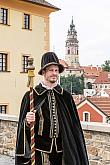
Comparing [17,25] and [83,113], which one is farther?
[83,113]

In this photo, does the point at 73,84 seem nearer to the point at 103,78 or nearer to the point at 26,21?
the point at 103,78

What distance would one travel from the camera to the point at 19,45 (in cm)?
2023

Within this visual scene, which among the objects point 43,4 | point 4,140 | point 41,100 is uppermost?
point 43,4

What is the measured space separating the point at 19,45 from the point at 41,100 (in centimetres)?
1668

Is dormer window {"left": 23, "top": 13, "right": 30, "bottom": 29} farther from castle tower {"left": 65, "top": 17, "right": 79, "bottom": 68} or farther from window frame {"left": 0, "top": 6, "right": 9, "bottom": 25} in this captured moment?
castle tower {"left": 65, "top": 17, "right": 79, "bottom": 68}

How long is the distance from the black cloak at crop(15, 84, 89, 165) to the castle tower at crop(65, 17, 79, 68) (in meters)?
128

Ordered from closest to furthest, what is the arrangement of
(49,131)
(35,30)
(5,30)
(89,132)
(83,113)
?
1. (49,131)
2. (89,132)
3. (5,30)
4. (35,30)
5. (83,113)

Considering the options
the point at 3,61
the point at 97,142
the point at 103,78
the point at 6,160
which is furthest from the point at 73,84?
the point at 97,142

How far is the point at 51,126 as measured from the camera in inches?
144

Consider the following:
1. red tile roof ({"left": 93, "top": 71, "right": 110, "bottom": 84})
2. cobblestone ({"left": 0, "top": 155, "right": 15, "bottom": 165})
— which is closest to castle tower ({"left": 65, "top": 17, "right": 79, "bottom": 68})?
red tile roof ({"left": 93, "top": 71, "right": 110, "bottom": 84})

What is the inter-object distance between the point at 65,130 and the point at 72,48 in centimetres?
12951

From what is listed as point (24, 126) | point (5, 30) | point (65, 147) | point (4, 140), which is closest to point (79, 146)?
point (65, 147)

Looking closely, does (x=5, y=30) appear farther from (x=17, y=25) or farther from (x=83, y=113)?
(x=83, y=113)

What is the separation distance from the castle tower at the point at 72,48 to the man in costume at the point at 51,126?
421 ft
